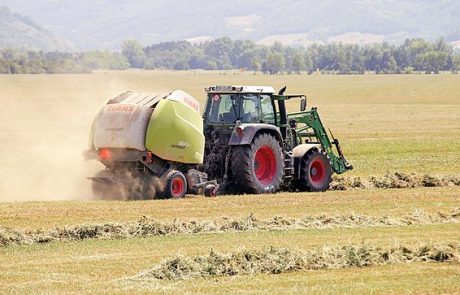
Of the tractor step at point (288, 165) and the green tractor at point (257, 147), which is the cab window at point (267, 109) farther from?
the tractor step at point (288, 165)

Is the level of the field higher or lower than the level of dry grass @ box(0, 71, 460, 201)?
higher

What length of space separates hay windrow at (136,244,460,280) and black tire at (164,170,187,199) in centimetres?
715

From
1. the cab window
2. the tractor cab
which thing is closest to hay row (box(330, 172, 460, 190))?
the cab window

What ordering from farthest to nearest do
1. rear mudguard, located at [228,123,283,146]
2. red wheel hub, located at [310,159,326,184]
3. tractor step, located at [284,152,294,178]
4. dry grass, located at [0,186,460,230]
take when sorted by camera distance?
1. red wheel hub, located at [310,159,326,184]
2. tractor step, located at [284,152,294,178]
3. rear mudguard, located at [228,123,283,146]
4. dry grass, located at [0,186,460,230]

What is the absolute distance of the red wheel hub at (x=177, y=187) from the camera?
20.8m

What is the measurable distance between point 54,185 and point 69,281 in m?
11.1

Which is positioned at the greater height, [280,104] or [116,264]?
[280,104]

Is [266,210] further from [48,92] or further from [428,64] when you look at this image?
[428,64]

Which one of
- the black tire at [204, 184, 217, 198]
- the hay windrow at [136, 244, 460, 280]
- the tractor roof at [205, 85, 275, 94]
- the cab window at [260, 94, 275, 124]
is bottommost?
the black tire at [204, 184, 217, 198]

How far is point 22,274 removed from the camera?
1307 cm

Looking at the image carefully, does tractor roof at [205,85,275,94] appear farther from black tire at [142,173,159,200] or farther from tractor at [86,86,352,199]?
black tire at [142,173,159,200]

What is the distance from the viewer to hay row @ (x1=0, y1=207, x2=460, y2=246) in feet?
52.5

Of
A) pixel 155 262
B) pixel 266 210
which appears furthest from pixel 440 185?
pixel 155 262

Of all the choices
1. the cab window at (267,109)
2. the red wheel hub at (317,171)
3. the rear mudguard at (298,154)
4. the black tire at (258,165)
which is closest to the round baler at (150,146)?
the black tire at (258,165)
